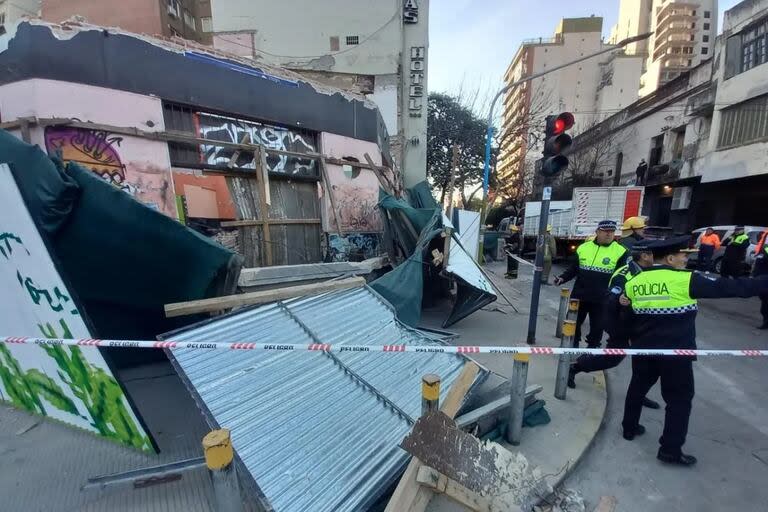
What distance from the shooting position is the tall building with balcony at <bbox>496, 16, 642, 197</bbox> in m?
28.1

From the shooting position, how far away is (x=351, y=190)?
364 inches

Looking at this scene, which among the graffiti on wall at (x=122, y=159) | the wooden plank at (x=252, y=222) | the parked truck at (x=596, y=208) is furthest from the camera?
the parked truck at (x=596, y=208)

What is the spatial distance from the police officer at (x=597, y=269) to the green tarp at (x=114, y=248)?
428 centimetres

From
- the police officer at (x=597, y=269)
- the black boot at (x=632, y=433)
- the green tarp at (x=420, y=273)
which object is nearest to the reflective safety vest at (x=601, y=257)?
the police officer at (x=597, y=269)

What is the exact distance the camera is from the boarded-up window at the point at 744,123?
44.6 ft

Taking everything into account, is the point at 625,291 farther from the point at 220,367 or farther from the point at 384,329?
the point at 220,367

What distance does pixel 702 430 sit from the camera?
3385mm

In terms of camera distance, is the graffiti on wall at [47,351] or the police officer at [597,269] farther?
the police officer at [597,269]

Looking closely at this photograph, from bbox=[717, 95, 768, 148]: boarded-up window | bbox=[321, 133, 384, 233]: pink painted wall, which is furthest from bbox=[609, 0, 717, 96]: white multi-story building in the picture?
bbox=[321, 133, 384, 233]: pink painted wall

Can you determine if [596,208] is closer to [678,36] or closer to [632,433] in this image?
[632,433]

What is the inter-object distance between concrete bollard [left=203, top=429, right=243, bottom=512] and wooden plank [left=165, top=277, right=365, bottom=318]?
5.69ft

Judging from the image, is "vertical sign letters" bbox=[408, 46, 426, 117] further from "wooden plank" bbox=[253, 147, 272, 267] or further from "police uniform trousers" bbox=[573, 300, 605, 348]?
"police uniform trousers" bbox=[573, 300, 605, 348]

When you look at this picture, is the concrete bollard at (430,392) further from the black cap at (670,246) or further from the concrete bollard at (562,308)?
the concrete bollard at (562,308)

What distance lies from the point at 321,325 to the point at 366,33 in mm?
16821
